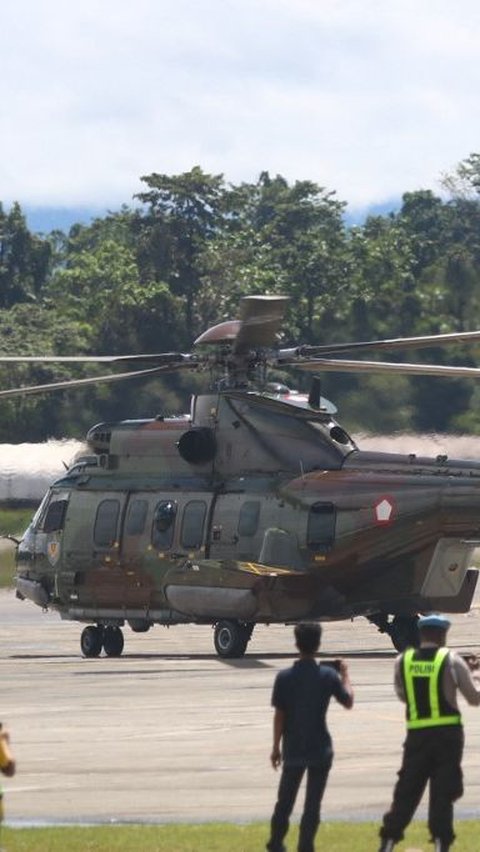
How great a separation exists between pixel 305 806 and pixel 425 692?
1.12 meters

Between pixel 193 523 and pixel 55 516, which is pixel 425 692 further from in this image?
pixel 55 516

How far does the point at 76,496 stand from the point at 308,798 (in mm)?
21914

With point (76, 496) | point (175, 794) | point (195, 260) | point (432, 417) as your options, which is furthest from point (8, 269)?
point (175, 794)

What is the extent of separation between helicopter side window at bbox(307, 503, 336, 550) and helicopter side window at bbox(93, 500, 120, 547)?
4141mm

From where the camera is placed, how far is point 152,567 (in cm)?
3309

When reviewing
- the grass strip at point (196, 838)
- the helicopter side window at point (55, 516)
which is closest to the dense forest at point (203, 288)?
the helicopter side window at point (55, 516)

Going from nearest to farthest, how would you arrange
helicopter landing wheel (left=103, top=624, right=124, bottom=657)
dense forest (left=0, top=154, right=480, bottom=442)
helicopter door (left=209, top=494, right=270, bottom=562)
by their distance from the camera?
helicopter door (left=209, top=494, right=270, bottom=562), helicopter landing wheel (left=103, top=624, right=124, bottom=657), dense forest (left=0, top=154, right=480, bottom=442)

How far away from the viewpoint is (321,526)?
31141mm

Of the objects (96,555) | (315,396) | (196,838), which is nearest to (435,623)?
(196,838)

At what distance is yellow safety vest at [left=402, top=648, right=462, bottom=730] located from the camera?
13422 mm

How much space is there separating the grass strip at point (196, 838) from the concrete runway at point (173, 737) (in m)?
0.58

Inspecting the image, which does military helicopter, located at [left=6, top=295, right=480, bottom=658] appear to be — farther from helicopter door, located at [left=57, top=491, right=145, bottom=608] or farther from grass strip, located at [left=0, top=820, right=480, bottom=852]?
grass strip, located at [left=0, top=820, right=480, bottom=852]

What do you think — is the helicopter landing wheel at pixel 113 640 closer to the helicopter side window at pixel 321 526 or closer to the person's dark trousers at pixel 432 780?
the helicopter side window at pixel 321 526

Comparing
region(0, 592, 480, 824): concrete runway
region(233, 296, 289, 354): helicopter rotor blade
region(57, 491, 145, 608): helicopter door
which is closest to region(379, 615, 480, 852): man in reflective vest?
region(0, 592, 480, 824): concrete runway
